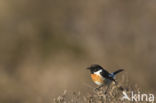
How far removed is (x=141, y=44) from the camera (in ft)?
54.0

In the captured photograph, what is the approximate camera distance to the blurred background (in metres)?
16.3

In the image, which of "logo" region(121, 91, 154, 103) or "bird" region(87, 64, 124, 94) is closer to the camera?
"logo" region(121, 91, 154, 103)

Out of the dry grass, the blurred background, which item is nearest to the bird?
the dry grass

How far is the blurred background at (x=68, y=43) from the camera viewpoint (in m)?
16.3

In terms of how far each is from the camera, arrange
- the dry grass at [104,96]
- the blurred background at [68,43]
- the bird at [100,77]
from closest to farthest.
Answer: the dry grass at [104,96] < the bird at [100,77] < the blurred background at [68,43]

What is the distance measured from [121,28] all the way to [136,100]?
948 centimetres

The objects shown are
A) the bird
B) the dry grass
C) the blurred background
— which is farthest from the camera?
the blurred background

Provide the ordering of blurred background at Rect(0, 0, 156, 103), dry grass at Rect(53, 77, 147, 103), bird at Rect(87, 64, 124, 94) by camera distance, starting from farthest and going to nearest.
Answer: blurred background at Rect(0, 0, 156, 103) < bird at Rect(87, 64, 124, 94) < dry grass at Rect(53, 77, 147, 103)

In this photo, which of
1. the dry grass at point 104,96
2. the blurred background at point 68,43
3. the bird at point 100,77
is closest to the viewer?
the dry grass at point 104,96

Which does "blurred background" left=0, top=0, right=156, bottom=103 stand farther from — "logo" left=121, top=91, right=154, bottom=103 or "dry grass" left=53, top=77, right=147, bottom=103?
"logo" left=121, top=91, right=154, bottom=103

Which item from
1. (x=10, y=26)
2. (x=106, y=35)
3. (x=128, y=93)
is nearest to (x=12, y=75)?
(x=10, y=26)

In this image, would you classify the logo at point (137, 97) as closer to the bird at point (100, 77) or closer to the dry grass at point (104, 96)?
the dry grass at point (104, 96)

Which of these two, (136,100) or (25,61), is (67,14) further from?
(136,100)

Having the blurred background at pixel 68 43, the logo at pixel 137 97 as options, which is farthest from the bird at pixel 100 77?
the blurred background at pixel 68 43
